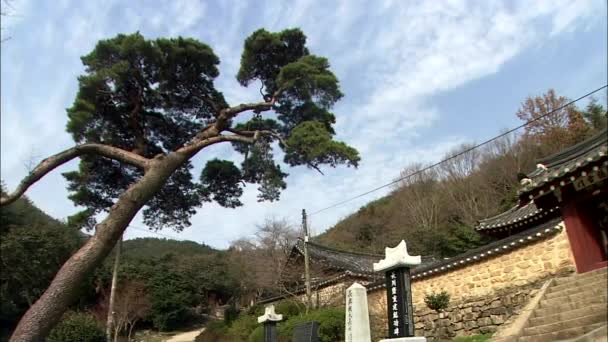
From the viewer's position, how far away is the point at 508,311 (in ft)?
33.5

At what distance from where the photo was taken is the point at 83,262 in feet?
30.1

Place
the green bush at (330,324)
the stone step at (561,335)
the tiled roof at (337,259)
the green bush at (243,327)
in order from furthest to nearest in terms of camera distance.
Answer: the tiled roof at (337,259) → the green bush at (243,327) → the green bush at (330,324) → the stone step at (561,335)

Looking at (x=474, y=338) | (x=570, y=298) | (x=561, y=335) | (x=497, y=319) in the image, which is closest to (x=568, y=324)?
(x=561, y=335)

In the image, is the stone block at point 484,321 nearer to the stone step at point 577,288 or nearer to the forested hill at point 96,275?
the stone step at point 577,288

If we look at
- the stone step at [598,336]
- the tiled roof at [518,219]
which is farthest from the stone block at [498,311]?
the stone step at [598,336]

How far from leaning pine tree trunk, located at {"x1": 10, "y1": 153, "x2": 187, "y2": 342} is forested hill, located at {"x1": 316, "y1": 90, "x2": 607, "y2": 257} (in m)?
18.2

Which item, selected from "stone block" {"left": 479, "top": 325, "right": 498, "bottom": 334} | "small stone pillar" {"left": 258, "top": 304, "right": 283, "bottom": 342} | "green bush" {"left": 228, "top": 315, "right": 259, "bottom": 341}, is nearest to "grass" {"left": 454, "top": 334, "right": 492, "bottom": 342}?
"stone block" {"left": 479, "top": 325, "right": 498, "bottom": 334}

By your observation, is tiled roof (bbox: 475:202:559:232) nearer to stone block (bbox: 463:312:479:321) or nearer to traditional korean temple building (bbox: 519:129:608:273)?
stone block (bbox: 463:312:479:321)

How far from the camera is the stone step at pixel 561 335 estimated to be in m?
5.96

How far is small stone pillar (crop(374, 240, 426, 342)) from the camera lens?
6340 millimetres

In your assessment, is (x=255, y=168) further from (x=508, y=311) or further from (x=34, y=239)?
(x=34, y=239)

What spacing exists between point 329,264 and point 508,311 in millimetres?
10316

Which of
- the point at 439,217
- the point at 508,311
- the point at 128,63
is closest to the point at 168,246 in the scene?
the point at 439,217

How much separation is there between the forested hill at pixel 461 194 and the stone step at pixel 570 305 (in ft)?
53.3
